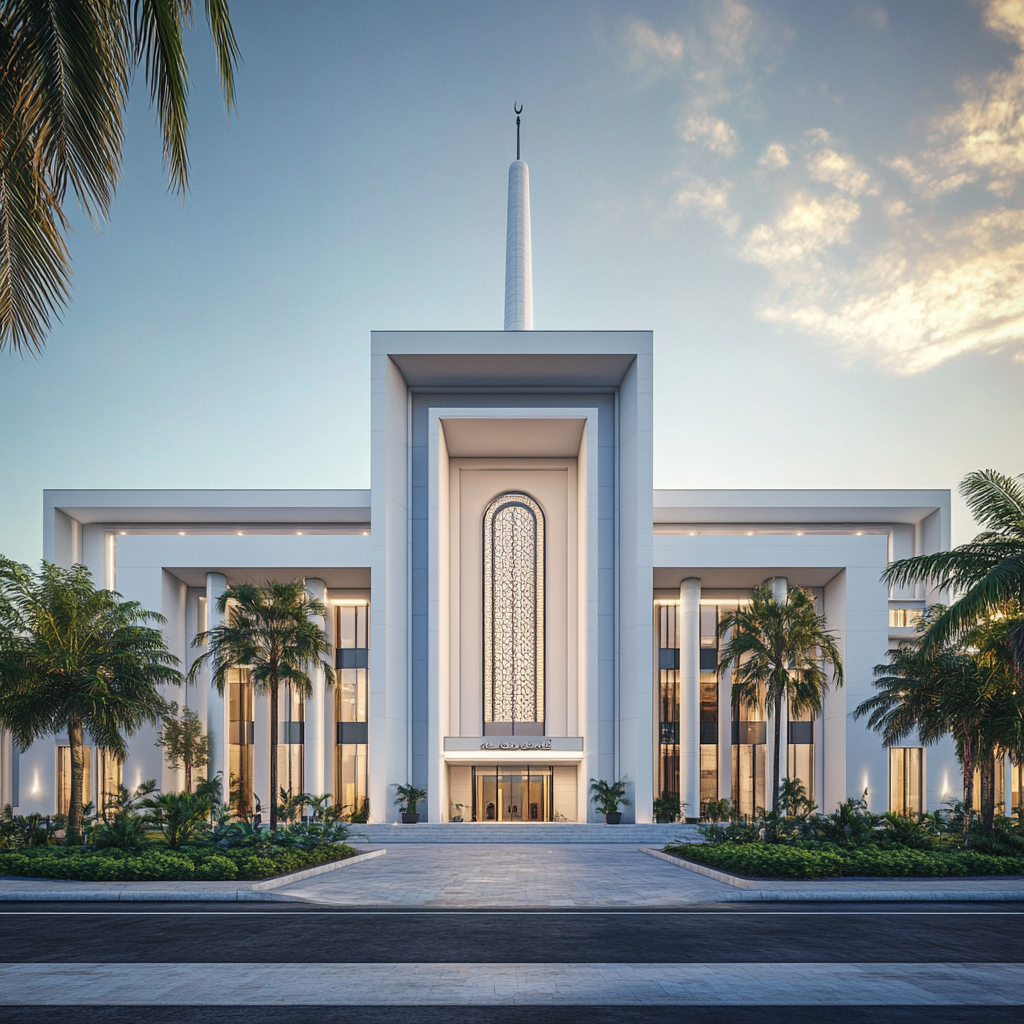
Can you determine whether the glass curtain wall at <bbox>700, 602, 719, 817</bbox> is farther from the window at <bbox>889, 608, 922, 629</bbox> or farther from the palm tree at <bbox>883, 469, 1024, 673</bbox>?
the palm tree at <bbox>883, 469, 1024, 673</bbox>

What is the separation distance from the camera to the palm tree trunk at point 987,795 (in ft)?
74.3

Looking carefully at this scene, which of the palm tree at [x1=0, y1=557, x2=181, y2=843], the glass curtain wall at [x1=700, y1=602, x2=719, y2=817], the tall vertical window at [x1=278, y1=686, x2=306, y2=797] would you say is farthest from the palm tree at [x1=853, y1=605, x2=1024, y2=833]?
the tall vertical window at [x1=278, y1=686, x2=306, y2=797]

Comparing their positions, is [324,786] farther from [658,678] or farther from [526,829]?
[658,678]

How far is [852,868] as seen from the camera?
1798cm

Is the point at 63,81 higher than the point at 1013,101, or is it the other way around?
the point at 1013,101

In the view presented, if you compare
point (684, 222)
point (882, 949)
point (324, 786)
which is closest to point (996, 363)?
point (684, 222)

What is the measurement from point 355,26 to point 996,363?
24799 mm

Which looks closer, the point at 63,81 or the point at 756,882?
the point at 63,81

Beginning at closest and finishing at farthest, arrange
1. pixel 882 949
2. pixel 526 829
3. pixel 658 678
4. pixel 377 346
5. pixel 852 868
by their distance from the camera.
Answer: pixel 882 949 < pixel 852 868 < pixel 526 829 < pixel 377 346 < pixel 658 678

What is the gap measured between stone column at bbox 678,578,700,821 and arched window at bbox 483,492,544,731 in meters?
5.98

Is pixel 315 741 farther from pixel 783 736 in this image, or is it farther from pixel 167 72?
pixel 167 72

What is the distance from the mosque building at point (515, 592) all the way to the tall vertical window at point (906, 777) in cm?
12

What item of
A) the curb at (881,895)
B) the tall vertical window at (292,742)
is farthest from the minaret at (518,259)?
the curb at (881,895)

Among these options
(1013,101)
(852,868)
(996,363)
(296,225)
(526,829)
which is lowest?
(526,829)
